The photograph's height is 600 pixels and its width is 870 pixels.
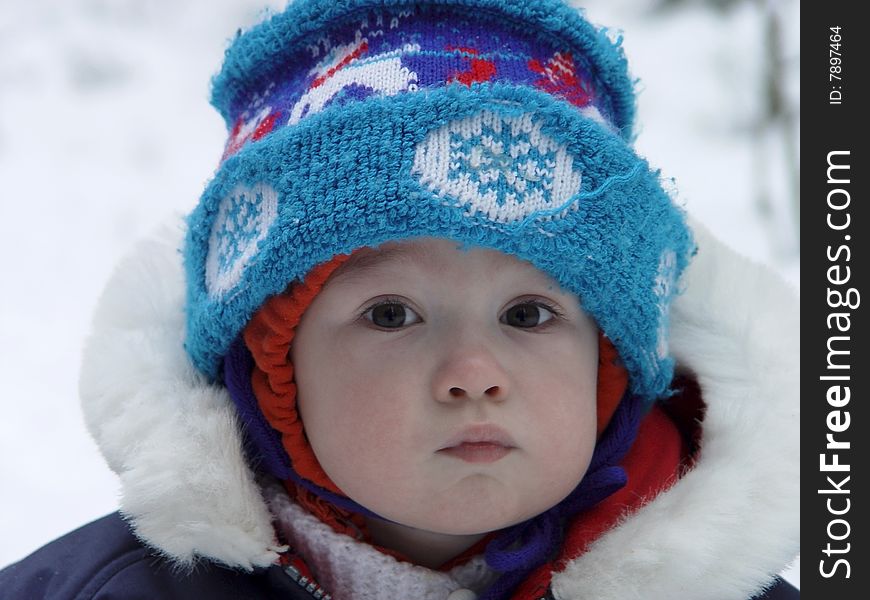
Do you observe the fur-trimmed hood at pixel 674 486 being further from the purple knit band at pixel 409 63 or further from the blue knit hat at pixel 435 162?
the purple knit band at pixel 409 63

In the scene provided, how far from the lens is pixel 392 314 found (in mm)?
1230

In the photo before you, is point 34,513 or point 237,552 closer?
point 237,552

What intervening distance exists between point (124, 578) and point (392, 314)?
49cm

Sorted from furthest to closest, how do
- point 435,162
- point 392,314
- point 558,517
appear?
1. point 558,517
2. point 392,314
3. point 435,162

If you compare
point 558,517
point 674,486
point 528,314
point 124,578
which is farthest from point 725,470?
point 124,578

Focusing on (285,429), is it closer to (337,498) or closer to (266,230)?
(337,498)

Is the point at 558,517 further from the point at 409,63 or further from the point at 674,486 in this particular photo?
the point at 409,63

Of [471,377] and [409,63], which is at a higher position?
[409,63]

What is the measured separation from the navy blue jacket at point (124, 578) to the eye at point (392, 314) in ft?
1.16

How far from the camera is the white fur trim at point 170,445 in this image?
4.13ft

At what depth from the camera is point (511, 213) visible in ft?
3.71

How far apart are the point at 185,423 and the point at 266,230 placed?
0.31 m

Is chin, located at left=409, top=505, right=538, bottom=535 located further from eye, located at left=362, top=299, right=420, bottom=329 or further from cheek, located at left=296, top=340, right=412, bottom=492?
eye, located at left=362, top=299, right=420, bottom=329
